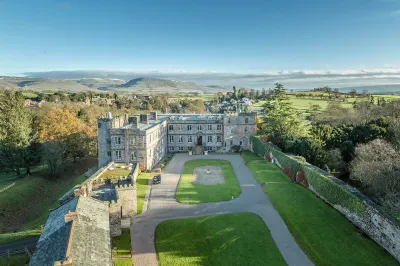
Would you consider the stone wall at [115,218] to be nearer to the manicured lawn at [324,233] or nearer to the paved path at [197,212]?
the paved path at [197,212]

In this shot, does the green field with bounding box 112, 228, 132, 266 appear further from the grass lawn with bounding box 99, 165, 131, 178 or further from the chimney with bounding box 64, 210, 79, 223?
the grass lawn with bounding box 99, 165, 131, 178

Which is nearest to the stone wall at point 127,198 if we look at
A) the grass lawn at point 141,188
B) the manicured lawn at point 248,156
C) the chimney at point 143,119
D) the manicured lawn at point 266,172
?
the grass lawn at point 141,188

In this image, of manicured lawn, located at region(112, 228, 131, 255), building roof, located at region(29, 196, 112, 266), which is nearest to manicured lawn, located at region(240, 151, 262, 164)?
manicured lawn, located at region(112, 228, 131, 255)

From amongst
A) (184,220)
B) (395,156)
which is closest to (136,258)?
(184,220)

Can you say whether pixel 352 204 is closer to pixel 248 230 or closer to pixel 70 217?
pixel 248 230

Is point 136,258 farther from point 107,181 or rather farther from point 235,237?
point 107,181

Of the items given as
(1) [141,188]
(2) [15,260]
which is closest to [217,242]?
(2) [15,260]
